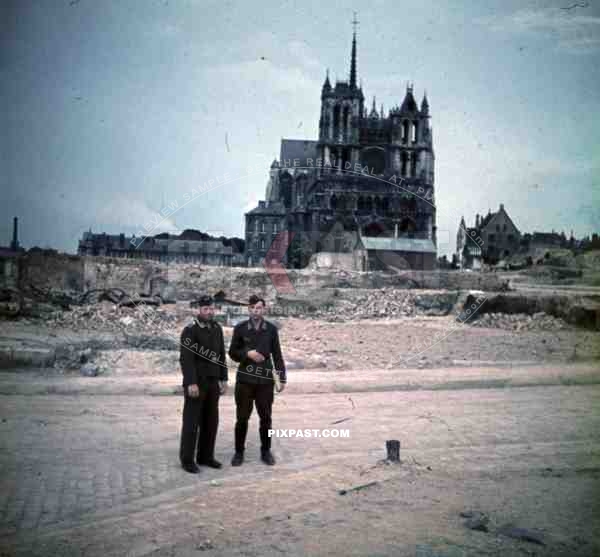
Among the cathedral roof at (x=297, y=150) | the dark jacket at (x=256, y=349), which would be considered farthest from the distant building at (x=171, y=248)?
the dark jacket at (x=256, y=349)

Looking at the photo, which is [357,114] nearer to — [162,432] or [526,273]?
[526,273]

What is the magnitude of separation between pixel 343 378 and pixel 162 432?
12.6ft

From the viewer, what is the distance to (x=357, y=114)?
210ft

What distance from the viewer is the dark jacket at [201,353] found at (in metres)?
5.90

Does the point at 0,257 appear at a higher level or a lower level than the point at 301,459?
higher

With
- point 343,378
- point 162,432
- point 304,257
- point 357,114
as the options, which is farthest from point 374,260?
point 162,432

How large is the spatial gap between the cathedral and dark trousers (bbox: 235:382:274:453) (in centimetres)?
4071

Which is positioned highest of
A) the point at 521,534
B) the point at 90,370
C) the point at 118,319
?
the point at 118,319

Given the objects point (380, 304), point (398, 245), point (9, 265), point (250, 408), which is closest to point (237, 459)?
point (250, 408)

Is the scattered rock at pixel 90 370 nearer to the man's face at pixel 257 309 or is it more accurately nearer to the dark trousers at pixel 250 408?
the dark trousers at pixel 250 408

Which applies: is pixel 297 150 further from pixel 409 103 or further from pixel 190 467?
pixel 190 467

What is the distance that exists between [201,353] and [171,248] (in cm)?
4640

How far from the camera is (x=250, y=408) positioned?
6.25m

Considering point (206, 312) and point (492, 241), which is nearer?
point (206, 312)
